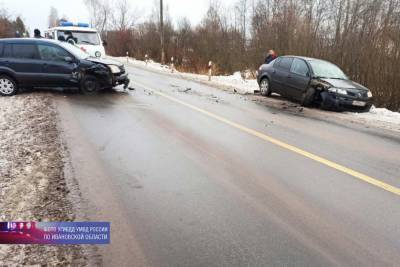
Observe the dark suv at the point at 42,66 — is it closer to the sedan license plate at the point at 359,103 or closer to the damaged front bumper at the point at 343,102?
the damaged front bumper at the point at 343,102

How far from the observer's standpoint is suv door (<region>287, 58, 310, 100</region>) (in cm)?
1210

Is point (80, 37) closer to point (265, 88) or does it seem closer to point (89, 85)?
point (89, 85)

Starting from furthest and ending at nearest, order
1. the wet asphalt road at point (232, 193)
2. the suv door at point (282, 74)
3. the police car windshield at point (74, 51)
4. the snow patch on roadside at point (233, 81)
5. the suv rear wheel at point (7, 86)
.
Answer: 1. the snow patch on roadside at point (233, 81)
2. the suv door at point (282, 74)
3. the police car windshield at point (74, 51)
4. the suv rear wheel at point (7, 86)
5. the wet asphalt road at point (232, 193)

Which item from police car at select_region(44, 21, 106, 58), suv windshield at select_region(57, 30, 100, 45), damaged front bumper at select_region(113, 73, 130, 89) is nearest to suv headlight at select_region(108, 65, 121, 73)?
damaged front bumper at select_region(113, 73, 130, 89)

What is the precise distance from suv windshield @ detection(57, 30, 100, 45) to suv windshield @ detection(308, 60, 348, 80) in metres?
10.9

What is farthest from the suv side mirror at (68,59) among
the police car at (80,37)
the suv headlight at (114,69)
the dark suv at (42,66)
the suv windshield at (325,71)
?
the suv windshield at (325,71)

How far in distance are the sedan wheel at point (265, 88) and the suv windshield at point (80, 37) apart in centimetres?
881

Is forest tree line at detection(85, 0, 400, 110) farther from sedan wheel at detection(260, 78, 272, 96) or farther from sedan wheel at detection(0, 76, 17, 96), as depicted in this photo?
sedan wheel at detection(0, 76, 17, 96)

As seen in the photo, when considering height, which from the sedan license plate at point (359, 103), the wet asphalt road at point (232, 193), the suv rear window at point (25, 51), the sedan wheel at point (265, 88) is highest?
the suv rear window at point (25, 51)

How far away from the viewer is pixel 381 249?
3.36m

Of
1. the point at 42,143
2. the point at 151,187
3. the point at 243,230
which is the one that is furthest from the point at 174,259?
the point at 42,143

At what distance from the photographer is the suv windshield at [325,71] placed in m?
12.0

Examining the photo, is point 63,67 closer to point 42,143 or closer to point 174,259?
point 42,143

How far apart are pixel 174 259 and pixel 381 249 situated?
6.30ft
